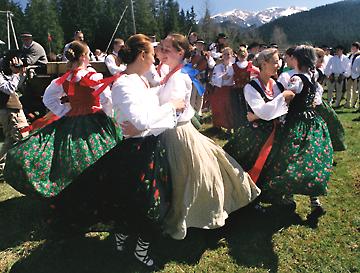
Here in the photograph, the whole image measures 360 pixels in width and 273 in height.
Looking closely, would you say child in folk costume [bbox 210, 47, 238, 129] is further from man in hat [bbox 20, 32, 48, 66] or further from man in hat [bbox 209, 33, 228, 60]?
man in hat [bbox 20, 32, 48, 66]

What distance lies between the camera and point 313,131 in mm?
3561

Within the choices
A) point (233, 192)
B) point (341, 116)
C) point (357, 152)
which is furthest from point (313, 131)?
point (341, 116)

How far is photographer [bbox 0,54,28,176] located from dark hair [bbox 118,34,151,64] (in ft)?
7.73

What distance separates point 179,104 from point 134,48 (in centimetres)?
54

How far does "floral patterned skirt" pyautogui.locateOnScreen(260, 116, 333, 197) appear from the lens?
10.8 ft

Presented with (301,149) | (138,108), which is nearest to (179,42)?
(138,108)

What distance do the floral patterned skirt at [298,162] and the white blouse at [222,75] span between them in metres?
3.65

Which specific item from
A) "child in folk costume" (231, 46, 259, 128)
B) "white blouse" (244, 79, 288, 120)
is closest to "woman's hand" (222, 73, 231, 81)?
"child in folk costume" (231, 46, 259, 128)

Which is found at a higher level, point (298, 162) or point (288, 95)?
point (288, 95)

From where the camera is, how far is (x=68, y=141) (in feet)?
11.5

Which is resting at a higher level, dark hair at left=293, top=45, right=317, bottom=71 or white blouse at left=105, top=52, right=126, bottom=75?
dark hair at left=293, top=45, right=317, bottom=71

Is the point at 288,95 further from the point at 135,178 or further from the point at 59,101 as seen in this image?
the point at 59,101

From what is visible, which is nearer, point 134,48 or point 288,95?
point 134,48

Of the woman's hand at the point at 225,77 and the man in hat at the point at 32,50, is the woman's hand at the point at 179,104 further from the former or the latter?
the man in hat at the point at 32,50
